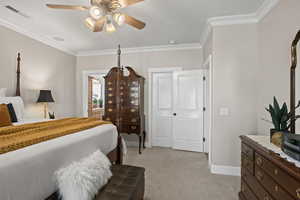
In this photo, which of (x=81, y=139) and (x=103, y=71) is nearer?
(x=81, y=139)

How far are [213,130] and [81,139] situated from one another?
7.11 ft

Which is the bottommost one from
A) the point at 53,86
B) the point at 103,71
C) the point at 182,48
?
the point at 53,86

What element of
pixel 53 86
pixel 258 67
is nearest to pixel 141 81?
pixel 53 86

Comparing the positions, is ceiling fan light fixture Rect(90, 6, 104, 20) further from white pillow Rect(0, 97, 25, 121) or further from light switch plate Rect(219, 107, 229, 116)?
light switch plate Rect(219, 107, 229, 116)

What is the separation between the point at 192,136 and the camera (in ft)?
12.7

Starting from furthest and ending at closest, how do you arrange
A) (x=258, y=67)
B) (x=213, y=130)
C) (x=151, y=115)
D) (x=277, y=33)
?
1. (x=151, y=115)
2. (x=213, y=130)
3. (x=258, y=67)
4. (x=277, y=33)

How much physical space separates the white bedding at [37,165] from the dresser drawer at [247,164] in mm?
1691

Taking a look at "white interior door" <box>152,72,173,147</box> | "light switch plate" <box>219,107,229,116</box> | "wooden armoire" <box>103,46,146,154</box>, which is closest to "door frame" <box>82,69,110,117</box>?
"wooden armoire" <box>103,46,146,154</box>

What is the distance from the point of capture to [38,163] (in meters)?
1.13

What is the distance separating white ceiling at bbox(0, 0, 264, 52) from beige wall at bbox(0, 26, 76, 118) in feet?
1.00

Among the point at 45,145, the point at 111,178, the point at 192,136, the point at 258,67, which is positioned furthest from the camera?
the point at 192,136

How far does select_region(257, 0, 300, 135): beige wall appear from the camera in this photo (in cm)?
181

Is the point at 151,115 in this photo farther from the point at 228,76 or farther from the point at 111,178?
the point at 111,178

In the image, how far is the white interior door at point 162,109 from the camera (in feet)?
14.1
